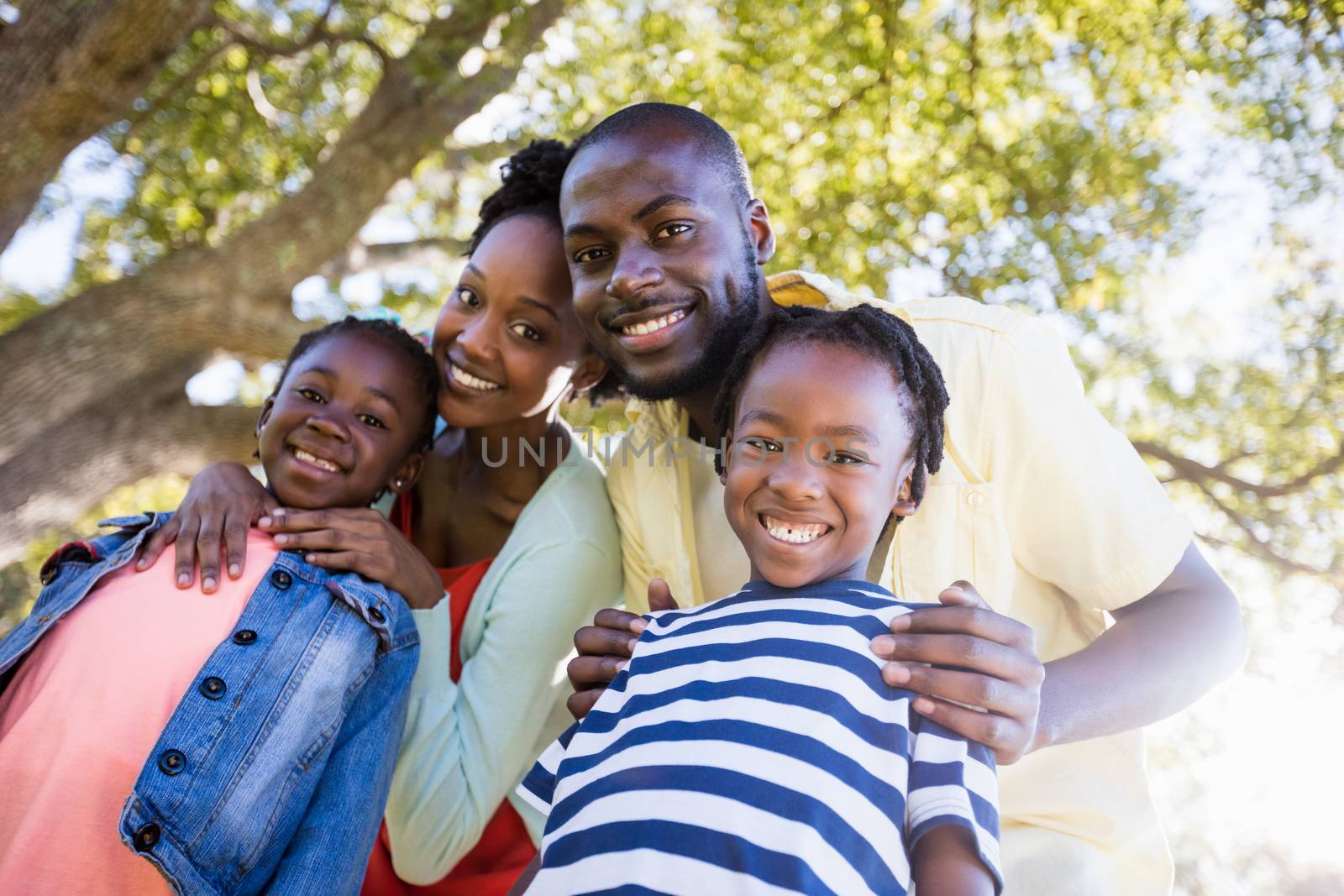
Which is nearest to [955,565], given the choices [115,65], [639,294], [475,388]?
[639,294]

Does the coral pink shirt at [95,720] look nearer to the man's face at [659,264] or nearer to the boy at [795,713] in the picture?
the boy at [795,713]

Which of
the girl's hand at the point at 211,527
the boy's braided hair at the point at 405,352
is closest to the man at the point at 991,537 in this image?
the boy's braided hair at the point at 405,352

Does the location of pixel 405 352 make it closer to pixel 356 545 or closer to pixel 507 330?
pixel 507 330

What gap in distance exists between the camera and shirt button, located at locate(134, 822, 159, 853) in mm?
1719

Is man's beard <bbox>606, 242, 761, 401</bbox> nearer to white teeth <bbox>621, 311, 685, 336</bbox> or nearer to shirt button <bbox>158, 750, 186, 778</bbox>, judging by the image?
white teeth <bbox>621, 311, 685, 336</bbox>

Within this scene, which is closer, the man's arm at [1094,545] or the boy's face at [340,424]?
the man's arm at [1094,545]

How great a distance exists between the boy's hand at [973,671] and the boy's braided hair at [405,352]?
60.9 inches

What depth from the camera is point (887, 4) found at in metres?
5.80

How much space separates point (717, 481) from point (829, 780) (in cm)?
124

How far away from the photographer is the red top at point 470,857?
246 cm

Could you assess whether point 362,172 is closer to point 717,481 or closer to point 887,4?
point 887,4

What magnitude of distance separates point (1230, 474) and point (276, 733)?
592 cm

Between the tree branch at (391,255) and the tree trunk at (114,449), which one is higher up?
the tree branch at (391,255)

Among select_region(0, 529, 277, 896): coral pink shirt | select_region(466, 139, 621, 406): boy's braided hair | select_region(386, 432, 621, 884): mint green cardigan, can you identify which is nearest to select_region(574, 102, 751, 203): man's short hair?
select_region(466, 139, 621, 406): boy's braided hair
